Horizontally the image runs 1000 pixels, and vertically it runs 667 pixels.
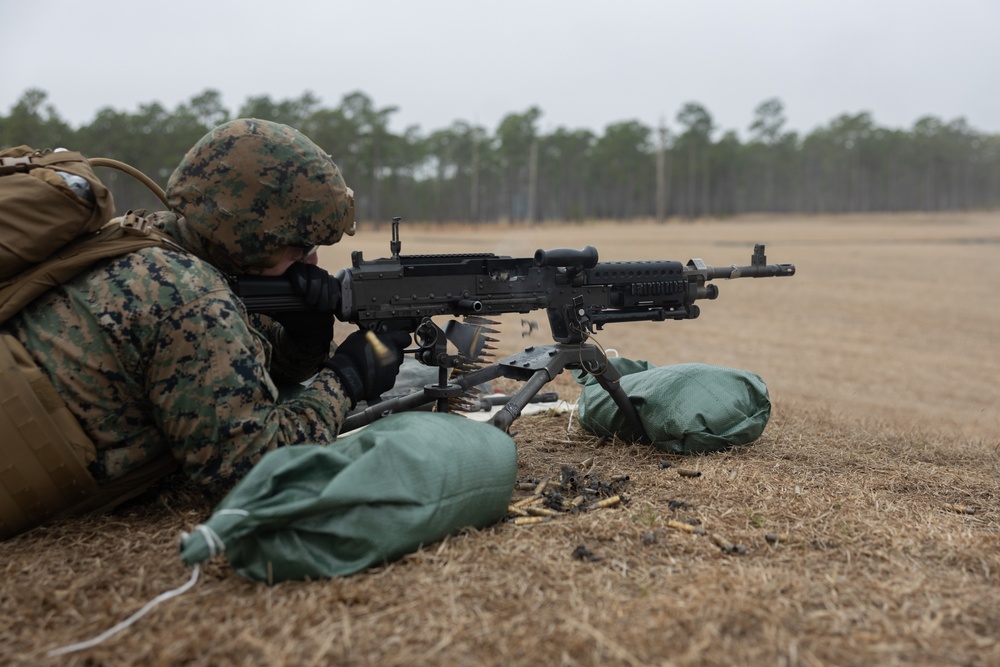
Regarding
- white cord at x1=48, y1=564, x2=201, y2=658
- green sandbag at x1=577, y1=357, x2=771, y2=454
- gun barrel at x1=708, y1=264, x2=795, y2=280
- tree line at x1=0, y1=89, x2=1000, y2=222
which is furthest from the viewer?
tree line at x1=0, y1=89, x2=1000, y2=222

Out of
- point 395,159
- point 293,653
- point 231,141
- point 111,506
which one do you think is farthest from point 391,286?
point 395,159

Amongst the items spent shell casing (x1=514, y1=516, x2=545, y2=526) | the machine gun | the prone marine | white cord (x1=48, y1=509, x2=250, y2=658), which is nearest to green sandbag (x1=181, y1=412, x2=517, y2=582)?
white cord (x1=48, y1=509, x2=250, y2=658)

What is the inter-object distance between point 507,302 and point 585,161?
228 ft

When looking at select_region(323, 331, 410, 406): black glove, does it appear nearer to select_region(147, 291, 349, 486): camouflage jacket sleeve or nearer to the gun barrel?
select_region(147, 291, 349, 486): camouflage jacket sleeve

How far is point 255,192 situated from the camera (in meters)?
3.51

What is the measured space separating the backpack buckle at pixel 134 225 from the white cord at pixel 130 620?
1440mm

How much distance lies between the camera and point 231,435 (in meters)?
3.16

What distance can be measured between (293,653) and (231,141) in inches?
87.1

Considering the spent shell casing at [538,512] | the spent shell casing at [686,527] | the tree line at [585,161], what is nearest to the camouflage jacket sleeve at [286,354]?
the spent shell casing at [538,512]

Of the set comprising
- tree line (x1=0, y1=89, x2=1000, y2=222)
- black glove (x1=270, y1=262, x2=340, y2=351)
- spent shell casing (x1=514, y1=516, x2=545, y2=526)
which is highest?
tree line (x1=0, y1=89, x2=1000, y2=222)

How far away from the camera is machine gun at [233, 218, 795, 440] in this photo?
13.9 ft

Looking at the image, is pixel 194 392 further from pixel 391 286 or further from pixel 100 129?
pixel 100 129

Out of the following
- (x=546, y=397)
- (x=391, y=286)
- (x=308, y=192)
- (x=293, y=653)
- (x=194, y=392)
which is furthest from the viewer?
(x=546, y=397)

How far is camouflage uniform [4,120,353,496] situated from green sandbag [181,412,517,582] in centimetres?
36
